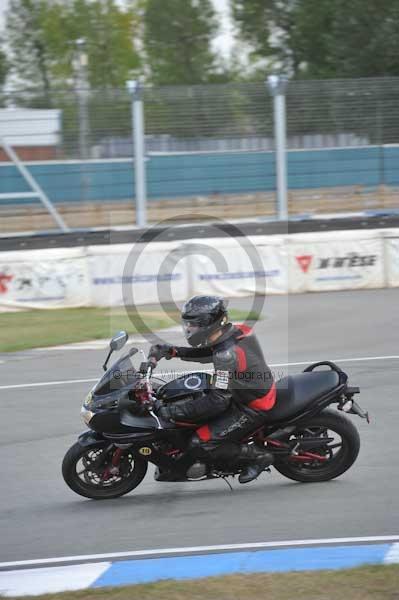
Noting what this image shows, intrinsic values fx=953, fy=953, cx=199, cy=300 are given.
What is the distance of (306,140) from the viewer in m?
21.6

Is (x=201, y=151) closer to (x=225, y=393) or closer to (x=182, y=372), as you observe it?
(x=182, y=372)

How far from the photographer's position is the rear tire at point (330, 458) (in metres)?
7.39

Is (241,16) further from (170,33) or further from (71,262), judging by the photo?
(71,262)

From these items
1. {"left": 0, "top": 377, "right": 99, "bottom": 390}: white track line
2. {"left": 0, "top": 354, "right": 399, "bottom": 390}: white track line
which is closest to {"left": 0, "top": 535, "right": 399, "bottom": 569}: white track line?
{"left": 0, "top": 354, "right": 399, "bottom": 390}: white track line

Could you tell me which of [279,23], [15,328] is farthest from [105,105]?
[279,23]

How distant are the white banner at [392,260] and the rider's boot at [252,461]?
12.3 meters

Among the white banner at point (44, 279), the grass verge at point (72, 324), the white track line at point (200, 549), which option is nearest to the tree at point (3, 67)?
the white banner at point (44, 279)

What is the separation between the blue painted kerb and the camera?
18.6 ft

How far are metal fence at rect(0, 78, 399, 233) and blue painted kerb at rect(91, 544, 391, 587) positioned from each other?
15145 mm

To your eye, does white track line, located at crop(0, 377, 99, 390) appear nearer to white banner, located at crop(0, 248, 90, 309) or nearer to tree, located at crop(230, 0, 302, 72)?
white banner, located at crop(0, 248, 90, 309)

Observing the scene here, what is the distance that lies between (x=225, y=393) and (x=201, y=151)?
14905 millimetres

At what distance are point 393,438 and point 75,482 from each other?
3.18 meters

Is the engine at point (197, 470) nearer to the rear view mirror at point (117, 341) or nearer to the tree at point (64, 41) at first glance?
the rear view mirror at point (117, 341)

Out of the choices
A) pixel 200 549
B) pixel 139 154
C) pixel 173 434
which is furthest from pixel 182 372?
pixel 139 154
